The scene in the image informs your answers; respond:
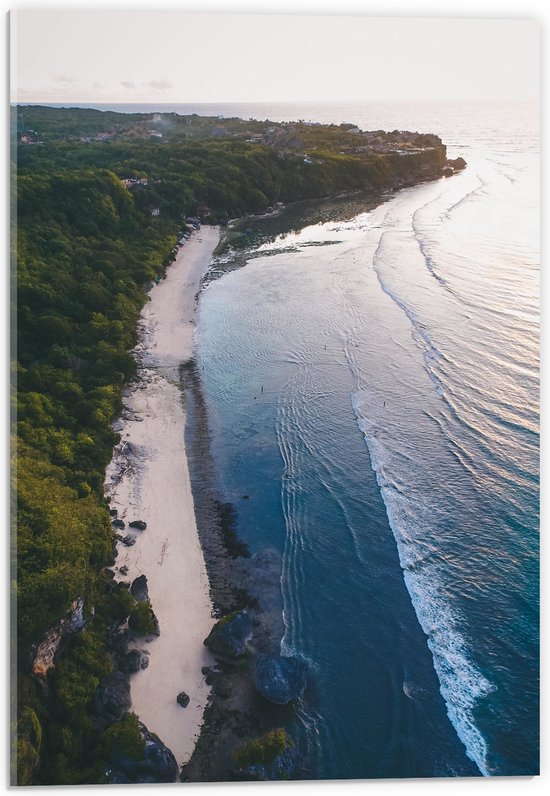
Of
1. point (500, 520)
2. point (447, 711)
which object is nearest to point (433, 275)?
point (500, 520)

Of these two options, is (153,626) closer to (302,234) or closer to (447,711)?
(447,711)

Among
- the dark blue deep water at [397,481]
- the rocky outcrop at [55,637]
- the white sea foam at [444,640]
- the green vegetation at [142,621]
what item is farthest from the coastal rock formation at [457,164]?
the rocky outcrop at [55,637]

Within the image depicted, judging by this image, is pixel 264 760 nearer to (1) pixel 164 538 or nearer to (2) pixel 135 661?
(2) pixel 135 661

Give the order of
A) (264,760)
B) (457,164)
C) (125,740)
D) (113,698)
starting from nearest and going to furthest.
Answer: (125,740) → (264,760) → (113,698) → (457,164)

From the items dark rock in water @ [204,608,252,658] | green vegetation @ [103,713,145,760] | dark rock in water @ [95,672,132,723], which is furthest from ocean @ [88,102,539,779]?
dark rock in water @ [95,672,132,723]

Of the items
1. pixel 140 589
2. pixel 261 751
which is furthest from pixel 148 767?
pixel 140 589

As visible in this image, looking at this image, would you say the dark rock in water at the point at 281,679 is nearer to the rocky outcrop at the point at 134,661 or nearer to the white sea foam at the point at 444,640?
the rocky outcrop at the point at 134,661
